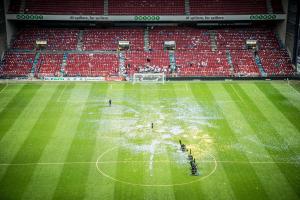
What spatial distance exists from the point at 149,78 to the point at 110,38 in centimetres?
1230

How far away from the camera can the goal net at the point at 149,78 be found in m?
64.7

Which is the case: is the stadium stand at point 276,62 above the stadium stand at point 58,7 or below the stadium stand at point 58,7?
below

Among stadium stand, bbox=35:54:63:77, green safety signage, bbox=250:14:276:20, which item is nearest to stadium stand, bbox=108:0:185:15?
green safety signage, bbox=250:14:276:20

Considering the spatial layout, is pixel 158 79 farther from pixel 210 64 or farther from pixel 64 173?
pixel 64 173

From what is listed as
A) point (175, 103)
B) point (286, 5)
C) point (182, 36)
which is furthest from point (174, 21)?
point (175, 103)

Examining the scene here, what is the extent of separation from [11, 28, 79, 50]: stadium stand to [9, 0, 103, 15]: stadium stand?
3664 mm

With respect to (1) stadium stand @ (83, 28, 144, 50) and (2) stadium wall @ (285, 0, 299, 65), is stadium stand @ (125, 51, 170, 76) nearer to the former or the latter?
(1) stadium stand @ (83, 28, 144, 50)

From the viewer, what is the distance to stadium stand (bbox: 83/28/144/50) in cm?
7231

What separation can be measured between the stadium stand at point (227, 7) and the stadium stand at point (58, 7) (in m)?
15.3

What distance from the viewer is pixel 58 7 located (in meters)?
73.5

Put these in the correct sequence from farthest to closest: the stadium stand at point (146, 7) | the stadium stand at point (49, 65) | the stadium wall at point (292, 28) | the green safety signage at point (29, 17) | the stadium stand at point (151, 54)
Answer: the stadium stand at point (146, 7)
the green safety signage at point (29, 17)
the stadium wall at point (292, 28)
the stadium stand at point (151, 54)
the stadium stand at point (49, 65)

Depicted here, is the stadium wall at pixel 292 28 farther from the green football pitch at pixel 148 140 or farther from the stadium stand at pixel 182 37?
the stadium stand at pixel 182 37

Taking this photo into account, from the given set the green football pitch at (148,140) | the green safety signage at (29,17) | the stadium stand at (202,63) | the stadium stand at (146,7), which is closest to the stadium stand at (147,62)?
the stadium stand at (202,63)

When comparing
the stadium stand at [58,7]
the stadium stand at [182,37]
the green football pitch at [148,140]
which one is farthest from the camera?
the stadium stand at [182,37]
